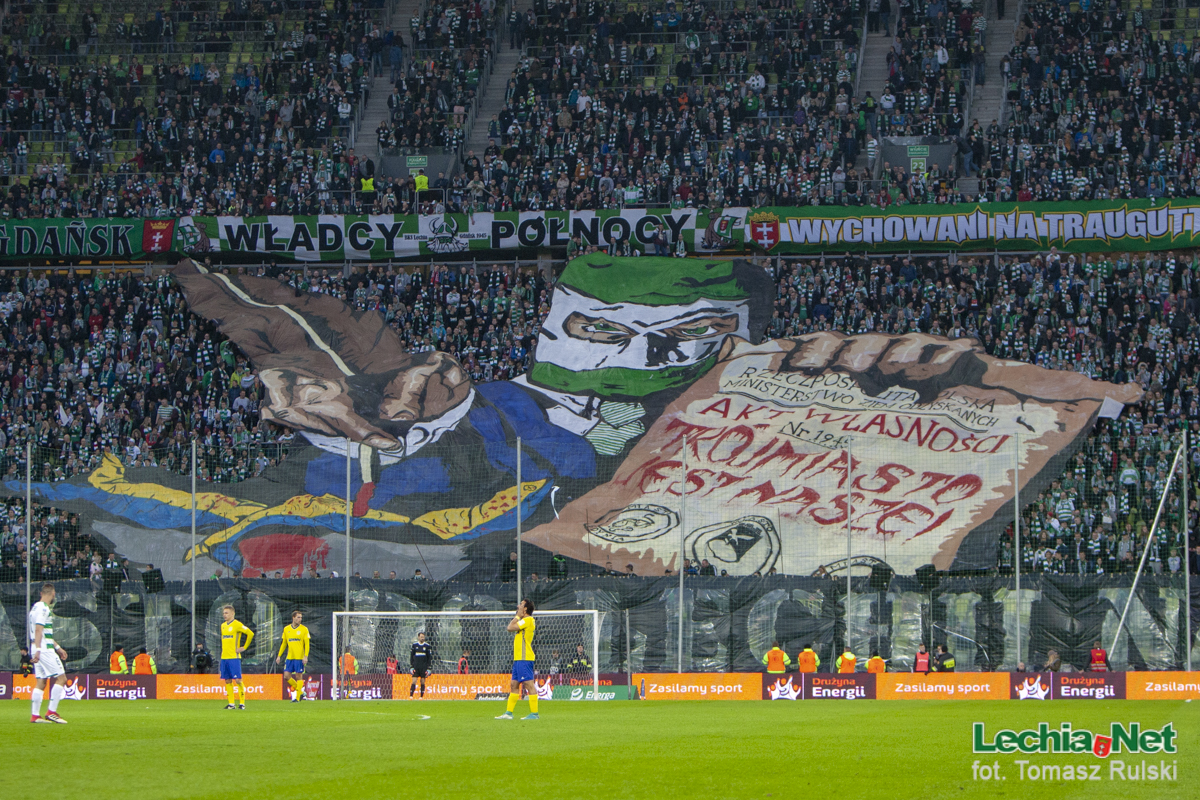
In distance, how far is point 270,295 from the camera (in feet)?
153

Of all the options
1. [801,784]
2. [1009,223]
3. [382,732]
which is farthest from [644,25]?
[801,784]

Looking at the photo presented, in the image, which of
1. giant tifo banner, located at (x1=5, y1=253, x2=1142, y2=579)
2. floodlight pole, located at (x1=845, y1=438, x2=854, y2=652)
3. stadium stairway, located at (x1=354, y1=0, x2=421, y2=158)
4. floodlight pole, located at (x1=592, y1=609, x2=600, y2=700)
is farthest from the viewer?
stadium stairway, located at (x1=354, y1=0, x2=421, y2=158)

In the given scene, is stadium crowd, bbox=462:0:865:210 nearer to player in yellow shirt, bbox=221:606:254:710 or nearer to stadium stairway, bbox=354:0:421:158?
stadium stairway, bbox=354:0:421:158

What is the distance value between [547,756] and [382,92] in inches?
1789

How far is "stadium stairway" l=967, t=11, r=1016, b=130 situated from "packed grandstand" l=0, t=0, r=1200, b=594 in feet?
0.69

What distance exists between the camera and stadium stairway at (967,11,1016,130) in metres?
51.6

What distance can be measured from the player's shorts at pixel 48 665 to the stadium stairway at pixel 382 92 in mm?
37455

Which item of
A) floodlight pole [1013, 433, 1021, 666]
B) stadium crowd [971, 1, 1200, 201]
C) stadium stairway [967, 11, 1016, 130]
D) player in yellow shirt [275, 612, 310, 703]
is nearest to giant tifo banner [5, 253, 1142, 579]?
floodlight pole [1013, 433, 1021, 666]

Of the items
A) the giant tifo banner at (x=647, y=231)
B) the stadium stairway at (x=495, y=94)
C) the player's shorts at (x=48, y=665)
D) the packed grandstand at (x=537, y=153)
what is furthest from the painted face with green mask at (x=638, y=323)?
the player's shorts at (x=48, y=665)

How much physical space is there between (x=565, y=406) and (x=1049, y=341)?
1360 centimetres

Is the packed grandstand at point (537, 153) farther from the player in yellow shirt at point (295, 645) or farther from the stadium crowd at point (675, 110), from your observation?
the player in yellow shirt at point (295, 645)

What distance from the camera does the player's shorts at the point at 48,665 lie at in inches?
→ 719

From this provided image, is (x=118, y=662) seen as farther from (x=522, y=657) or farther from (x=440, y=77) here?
(x=440, y=77)

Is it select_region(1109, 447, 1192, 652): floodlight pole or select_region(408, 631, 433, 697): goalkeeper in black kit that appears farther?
select_region(1109, 447, 1192, 652): floodlight pole
